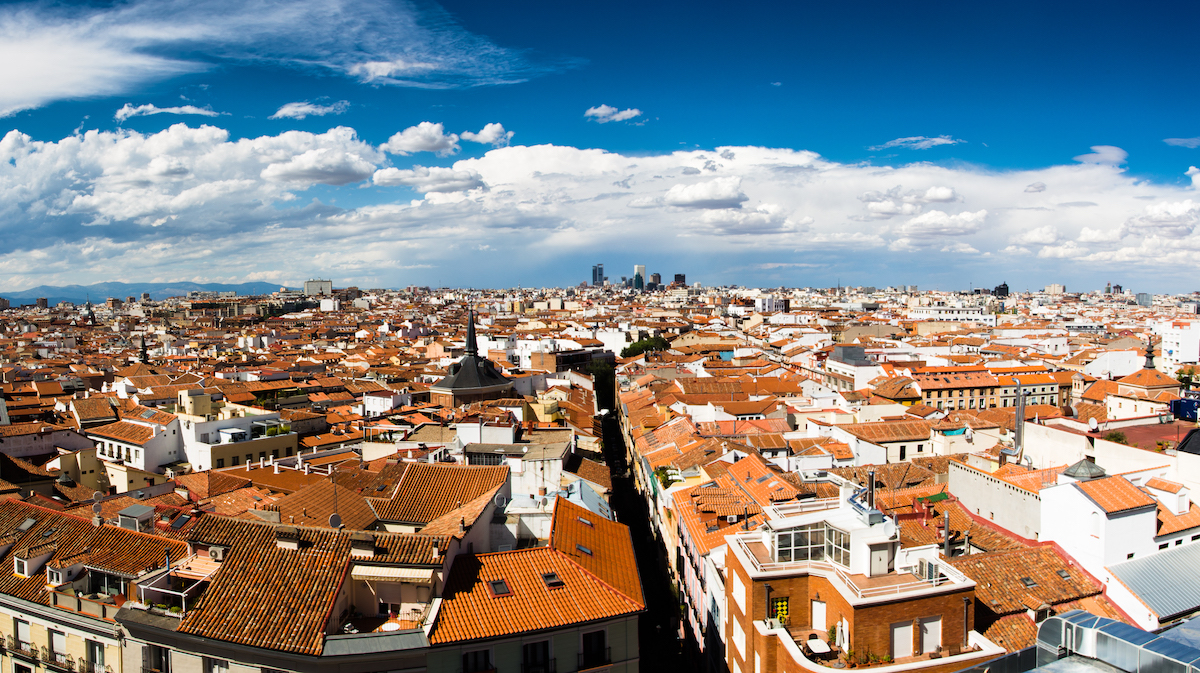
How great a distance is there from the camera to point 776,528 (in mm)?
15227

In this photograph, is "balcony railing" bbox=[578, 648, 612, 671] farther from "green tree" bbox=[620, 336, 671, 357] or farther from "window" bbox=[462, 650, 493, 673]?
"green tree" bbox=[620, 336, 671, 357]

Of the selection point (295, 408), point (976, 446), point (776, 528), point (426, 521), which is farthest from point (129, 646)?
point (976, 446)

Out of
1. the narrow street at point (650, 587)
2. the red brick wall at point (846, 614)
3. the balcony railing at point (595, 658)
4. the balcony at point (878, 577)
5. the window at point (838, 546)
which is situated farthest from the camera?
the narrow street at point (650, 587)

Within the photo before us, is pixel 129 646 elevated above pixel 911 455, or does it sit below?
above

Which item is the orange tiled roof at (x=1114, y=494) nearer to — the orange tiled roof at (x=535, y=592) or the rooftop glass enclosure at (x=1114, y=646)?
the rooftop glass enclosure at (x=1114, y=646)

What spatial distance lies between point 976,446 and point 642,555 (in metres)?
18.1

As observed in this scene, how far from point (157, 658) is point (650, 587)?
18.1 m

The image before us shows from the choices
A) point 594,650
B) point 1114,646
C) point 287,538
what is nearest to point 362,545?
point 287,538

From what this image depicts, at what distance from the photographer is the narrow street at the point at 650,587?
2223cm

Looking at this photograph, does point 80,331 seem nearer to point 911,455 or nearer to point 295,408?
point 295,408

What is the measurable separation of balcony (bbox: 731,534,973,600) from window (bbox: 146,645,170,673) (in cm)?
1038

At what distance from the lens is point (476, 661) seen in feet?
41.4

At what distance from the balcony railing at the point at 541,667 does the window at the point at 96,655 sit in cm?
751

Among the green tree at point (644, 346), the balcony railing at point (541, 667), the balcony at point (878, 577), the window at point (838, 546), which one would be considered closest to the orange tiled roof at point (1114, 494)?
the balcony at point (878, 577)
